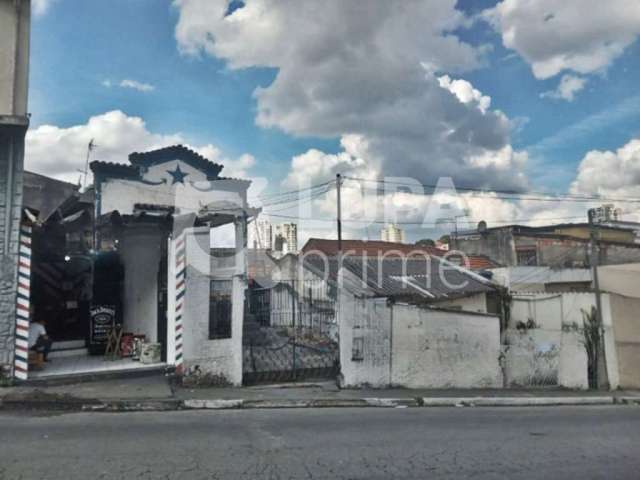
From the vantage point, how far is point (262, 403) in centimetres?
938

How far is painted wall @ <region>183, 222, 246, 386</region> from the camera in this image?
34.2 feet

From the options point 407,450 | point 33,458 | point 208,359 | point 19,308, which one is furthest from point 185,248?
point 407,450

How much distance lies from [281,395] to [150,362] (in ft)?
11.5

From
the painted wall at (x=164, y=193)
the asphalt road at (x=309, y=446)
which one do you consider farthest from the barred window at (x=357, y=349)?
the painted wall at (x=164, y=193)

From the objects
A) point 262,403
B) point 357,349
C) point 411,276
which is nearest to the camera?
point 262,403

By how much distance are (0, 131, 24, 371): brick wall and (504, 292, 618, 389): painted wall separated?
11849mm

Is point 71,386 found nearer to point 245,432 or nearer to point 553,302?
point 245,432

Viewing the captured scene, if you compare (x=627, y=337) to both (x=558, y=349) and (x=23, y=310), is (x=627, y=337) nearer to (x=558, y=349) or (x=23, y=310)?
(x=558, y=349)

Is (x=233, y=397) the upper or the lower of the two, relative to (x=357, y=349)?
lower

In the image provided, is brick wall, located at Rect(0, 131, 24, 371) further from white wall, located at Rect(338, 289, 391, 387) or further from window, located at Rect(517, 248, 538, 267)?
window, located at Rect(517, 248, 538, 267)

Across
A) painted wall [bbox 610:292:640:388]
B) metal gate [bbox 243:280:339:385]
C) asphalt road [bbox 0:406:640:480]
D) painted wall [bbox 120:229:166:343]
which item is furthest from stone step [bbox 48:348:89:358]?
painted wall [bbox 610:292:640:388]

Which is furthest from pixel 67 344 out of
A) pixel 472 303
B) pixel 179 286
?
pixel 472 303

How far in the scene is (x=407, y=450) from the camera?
21.3ft

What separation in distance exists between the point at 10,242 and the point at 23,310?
1.37 m
